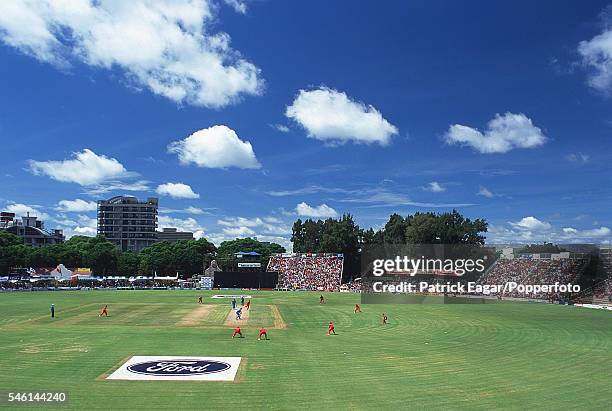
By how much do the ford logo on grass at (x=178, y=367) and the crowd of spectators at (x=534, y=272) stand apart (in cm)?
7229

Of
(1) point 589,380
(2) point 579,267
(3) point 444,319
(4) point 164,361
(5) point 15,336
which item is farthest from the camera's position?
(2) point 579,267

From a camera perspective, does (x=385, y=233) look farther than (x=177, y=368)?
Yes

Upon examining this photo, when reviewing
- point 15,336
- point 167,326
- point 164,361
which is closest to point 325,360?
point 164,361

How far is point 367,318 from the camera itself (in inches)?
2203

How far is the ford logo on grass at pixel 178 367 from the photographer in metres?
27.1

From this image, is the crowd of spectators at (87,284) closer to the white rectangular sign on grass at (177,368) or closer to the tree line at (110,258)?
the tree line at (110,258)

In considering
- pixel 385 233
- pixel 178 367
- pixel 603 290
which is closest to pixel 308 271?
pixel 385 233

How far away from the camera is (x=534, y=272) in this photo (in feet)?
334

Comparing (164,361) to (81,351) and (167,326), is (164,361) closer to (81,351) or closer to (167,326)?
(81,351)

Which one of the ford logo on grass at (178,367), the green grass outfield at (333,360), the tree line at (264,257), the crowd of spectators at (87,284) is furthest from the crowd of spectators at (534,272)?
the ford logo on grass at (178,367)

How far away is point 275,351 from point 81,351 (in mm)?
11707

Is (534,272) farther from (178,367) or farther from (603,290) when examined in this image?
(178,367)

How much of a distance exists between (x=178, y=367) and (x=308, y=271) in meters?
106

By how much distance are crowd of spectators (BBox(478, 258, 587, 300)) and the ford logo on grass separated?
72.3 metres
